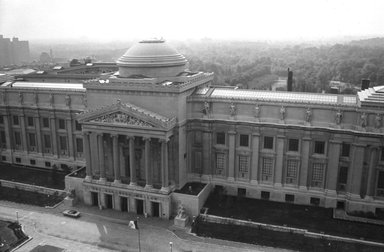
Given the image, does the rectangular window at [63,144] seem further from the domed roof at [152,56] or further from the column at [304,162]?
the column at [304,162]

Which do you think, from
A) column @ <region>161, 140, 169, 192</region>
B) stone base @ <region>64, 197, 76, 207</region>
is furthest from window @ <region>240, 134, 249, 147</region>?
stone base @ <region>64, 197, 76, 207</region>

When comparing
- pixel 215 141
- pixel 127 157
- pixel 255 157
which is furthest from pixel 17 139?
pixel 255 157

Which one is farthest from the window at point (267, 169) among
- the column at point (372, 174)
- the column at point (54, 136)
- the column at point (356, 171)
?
the column at point (54, 136)

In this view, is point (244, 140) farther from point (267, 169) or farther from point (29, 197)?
point (29, 197)

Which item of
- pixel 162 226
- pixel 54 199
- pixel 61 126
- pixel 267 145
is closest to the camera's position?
pixel 162 226

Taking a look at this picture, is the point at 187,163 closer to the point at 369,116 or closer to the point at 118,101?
the point at 118,101

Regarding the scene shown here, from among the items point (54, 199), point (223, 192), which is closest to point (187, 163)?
point (223, 192)

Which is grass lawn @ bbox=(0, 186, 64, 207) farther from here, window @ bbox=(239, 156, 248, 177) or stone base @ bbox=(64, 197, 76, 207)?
window @ bbox=(239, 156, 248, 177)
